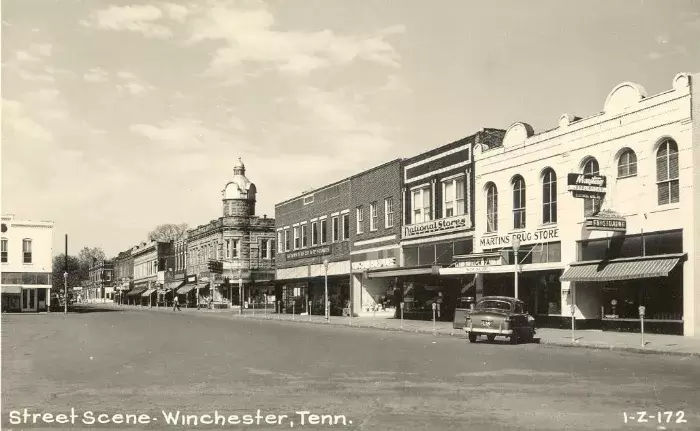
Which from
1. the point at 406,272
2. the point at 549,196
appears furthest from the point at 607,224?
the point at 406,272

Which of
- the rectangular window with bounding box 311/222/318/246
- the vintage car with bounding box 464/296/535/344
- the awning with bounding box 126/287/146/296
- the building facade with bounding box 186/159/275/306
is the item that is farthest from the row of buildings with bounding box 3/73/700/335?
the awning with bounding box 126/287/146/296

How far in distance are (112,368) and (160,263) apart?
92987 mm

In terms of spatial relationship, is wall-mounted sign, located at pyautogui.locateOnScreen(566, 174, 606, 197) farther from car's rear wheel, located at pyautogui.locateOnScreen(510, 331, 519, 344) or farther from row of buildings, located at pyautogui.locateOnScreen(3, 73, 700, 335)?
car's rear wheel, located at pyautogui.locateOnScreen(510, 331, 519, 344)

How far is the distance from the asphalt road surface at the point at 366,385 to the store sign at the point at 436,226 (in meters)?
15.0

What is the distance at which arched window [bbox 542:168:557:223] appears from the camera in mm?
31609

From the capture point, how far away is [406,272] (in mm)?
39656

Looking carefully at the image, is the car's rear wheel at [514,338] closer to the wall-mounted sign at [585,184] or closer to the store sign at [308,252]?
the wall-mounted sign at [585,184]

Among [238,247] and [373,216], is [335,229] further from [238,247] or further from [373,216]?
[238,247]

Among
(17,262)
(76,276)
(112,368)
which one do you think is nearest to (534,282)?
(112,368)

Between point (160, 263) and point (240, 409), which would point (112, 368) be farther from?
point (160, 263)

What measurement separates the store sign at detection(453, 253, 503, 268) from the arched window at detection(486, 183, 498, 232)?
1507mm

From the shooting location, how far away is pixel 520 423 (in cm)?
935

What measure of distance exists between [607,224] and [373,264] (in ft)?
66.1

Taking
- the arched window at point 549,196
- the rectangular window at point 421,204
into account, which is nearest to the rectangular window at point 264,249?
the rectangular window at point 421,204
